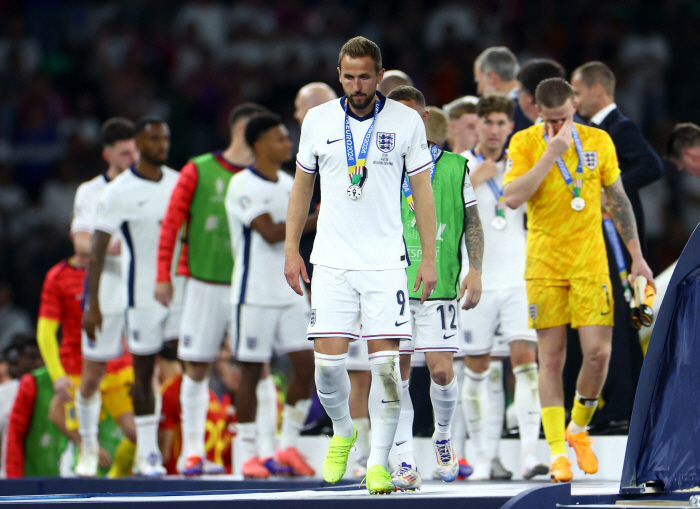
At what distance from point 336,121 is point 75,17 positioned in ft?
42.2

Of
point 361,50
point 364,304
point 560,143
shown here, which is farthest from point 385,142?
point 560,143

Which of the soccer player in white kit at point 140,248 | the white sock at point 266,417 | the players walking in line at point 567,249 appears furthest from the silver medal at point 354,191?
the soccer player in white kit at point 140,248

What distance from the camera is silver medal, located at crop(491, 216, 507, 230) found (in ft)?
23.0

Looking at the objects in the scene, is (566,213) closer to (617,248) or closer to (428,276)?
(617,248)

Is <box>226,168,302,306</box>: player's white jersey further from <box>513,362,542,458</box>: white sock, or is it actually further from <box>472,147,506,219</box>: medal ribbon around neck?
<box>513,362,542,458</box>: white sock

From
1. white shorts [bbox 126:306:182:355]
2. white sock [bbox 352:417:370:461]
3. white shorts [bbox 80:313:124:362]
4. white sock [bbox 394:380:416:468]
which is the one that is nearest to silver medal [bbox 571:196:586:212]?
white sock [bbox 394:380:416:468]

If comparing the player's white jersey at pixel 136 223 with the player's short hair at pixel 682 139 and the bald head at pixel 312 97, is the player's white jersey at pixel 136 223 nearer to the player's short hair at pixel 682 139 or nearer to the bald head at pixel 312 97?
the bald head at pixel 312 97

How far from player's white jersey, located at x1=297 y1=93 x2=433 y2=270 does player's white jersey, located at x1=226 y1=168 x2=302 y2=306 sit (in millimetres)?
2535

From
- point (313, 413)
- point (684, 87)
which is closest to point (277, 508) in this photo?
point (313, 413)

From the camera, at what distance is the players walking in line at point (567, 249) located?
6.05 meters

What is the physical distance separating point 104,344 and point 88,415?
62 centimetres

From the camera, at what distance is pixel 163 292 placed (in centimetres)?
788

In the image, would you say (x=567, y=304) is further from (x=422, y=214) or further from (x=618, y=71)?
(x=618, y=71)

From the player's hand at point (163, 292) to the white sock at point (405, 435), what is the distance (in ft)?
8.77
